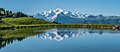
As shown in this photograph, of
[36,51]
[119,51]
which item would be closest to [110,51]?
[119,51]

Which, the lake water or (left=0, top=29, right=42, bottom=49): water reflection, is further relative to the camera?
(left=0, top=29, right=42, bottom=49): water reflection

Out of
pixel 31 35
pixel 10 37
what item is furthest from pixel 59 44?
pixel 31 35

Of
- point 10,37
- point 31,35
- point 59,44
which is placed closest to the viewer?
point 59,44

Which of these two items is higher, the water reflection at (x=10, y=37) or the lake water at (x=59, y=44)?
the water reflection at (x=10, y=37)

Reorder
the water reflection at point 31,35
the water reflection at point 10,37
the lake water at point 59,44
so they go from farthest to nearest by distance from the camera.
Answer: the water reflection at point 31,35 < the water reflection at point 10,37 < the lake water at point 59,44

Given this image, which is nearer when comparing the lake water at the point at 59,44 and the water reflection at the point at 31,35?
the lake water at the point at 59,44

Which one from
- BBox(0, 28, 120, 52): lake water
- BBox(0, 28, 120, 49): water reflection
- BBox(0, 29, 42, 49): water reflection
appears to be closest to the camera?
BBox(0, 28, 120, 52): lake water

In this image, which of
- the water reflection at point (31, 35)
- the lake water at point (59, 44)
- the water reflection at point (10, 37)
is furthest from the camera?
the water reflection at point (31, 35)

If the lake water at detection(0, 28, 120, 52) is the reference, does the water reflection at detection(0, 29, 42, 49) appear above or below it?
above

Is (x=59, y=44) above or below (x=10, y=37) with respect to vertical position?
below

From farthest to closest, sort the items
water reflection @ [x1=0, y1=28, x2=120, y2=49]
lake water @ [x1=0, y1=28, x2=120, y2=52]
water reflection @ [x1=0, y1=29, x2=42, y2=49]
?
water reflection @ [x1=0, y1=28, x2=120, y2=49], water reflection @ [x1=0, y1=29, x2=42, y2=49], lake water @ [x1=0, y1=28, x2=120, y2=52]

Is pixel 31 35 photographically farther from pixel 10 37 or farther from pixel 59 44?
pixel 59 44

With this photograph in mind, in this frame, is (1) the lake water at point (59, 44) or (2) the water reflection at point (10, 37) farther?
(2) the water reflection at point (10, 37)

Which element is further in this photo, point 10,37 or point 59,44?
point 10,37
